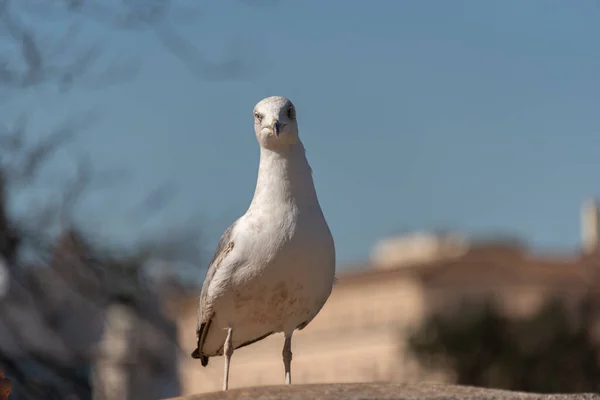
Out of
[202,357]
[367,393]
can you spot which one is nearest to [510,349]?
[202,357]

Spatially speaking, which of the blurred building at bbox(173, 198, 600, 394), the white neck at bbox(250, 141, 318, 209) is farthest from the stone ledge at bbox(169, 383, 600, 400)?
the blurred building at bbox(173, 198, 600, 394)

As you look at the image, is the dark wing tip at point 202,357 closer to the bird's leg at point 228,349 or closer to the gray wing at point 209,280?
the gray wing at point 209,280

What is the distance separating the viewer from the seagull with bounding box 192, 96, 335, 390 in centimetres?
1260

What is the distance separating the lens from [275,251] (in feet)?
41.2

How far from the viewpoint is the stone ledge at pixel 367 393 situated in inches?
461

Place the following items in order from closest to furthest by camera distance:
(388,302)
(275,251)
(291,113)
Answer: (275,251) < (291,113) < (388,302)

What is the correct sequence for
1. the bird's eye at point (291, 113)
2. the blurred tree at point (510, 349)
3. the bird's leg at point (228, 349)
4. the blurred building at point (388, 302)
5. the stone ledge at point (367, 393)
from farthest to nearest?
the blurred building at point (388, 302), the blurred tree at point (510, 349), the bird's leg at point (228, 349), the bird's eye at point (291, 113), the stone ledge at point (367, 393)

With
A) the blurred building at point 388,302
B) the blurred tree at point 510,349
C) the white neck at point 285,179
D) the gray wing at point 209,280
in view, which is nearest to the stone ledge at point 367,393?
the gray wing at point 209,280

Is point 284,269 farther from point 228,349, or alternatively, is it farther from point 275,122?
point 275,122

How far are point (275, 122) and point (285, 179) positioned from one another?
1.27 feet

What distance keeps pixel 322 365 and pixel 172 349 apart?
115 m

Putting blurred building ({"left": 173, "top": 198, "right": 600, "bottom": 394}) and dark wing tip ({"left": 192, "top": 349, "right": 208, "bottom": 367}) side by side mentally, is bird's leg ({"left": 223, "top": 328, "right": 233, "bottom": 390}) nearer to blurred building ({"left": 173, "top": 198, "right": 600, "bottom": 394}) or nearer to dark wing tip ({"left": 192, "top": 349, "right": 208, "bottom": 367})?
dark wing tip ({"left": 192, "top": 349, "right": 208, "bottom": 367})

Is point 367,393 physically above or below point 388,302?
below

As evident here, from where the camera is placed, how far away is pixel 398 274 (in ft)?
447
